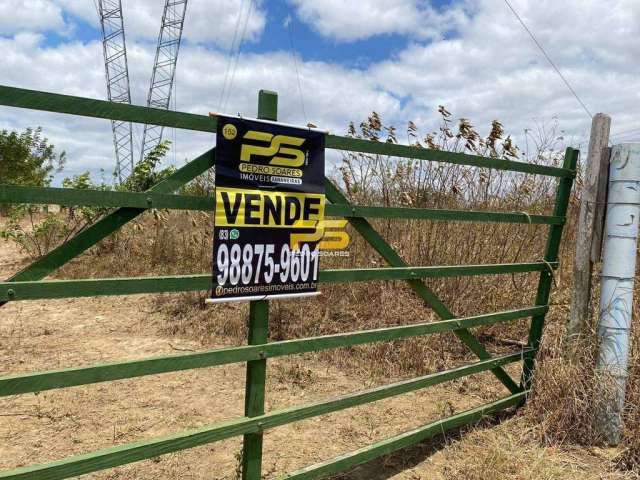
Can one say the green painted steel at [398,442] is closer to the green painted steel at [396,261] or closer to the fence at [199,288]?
the fence at [199,288]

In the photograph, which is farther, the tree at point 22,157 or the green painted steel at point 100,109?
the tree at point 22,157

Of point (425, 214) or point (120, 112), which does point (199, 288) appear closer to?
point (120, 112)

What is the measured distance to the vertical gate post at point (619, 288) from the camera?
3.21 m

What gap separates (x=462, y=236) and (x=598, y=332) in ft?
7.25

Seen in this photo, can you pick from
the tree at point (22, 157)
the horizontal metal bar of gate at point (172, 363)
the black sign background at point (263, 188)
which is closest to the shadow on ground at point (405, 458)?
the horizontal metal bar of gate at point (172, 363)

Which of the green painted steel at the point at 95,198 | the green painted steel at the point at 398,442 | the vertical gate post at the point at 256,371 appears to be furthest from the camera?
the green painted steel at the point at 398,442

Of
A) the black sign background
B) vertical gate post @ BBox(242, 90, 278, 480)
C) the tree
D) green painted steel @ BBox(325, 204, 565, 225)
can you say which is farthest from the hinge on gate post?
the tree

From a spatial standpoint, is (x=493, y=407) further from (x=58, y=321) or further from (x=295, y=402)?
(x=58, y=321)

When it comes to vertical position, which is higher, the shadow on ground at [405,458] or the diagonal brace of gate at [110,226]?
the diagonal brace of gate at [110,226]

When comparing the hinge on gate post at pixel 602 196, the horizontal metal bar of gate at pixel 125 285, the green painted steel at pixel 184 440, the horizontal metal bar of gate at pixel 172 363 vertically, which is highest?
the hinge on gate post at pixel 602 196

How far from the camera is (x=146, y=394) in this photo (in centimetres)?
392

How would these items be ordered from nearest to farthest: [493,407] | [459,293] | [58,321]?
[493,407] < [459,293] < [58,321]

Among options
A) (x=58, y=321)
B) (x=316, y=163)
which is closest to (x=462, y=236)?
(x=316, y=163)

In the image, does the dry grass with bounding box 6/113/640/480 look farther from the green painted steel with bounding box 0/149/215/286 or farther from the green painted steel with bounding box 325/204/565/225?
the green painted steel with bounding box 0/149/215/286
